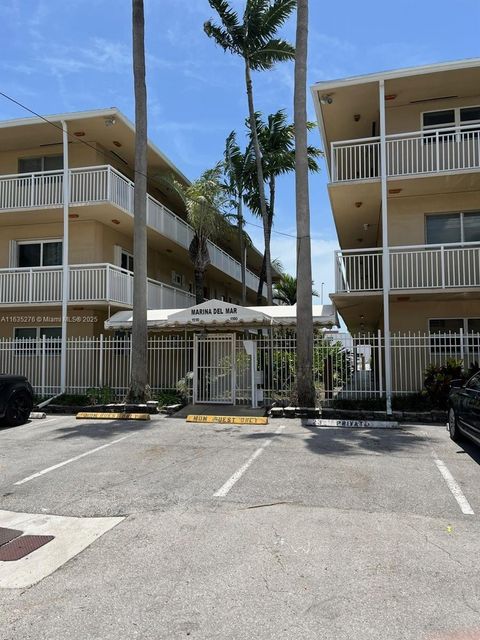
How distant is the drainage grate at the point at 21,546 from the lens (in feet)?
14.5

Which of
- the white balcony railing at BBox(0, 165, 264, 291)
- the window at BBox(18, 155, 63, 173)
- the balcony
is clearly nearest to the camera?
the balcony

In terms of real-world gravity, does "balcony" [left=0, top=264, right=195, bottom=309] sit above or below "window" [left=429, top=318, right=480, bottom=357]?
above

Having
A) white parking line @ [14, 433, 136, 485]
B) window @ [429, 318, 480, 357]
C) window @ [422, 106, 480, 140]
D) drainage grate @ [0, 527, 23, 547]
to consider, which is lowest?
drainage grate @ [0, 527, 23, 547]

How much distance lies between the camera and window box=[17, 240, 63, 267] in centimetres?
1825

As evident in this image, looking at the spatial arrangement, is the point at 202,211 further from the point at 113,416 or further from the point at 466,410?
the point at 466,410

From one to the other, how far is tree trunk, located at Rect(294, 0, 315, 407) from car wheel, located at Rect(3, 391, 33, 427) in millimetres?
6503

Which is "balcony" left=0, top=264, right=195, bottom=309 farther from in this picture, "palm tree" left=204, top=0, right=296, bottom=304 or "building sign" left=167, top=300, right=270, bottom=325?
"palm tree" left=204, top=0, right=296, bottom=304

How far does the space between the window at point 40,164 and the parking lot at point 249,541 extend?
13005 mm

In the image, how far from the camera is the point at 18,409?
38.4 feet

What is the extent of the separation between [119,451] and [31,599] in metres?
4.95

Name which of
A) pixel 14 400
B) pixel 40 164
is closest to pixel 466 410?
pixel 14 400

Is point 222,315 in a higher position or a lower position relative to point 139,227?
lower

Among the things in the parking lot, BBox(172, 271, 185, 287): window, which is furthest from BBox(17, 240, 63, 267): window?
the parking lot

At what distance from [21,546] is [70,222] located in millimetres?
14874
